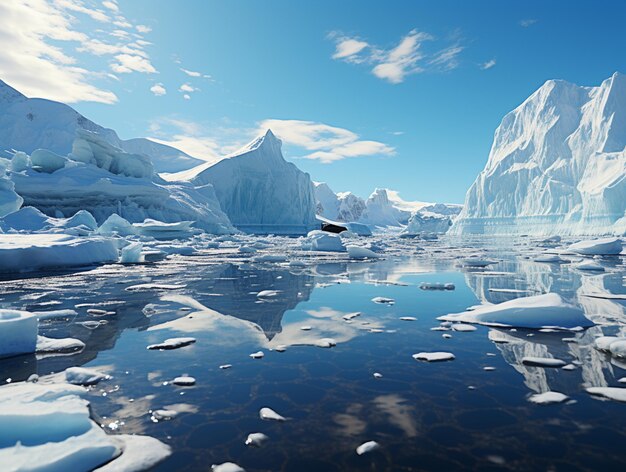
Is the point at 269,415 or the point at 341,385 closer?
the point at 269,415

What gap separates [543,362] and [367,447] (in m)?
2.94

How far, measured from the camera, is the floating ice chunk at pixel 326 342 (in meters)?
5.78

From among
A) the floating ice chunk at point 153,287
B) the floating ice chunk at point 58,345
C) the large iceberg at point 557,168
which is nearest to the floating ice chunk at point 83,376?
the floating ice chunk at point 58,345

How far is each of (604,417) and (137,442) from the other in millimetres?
3908

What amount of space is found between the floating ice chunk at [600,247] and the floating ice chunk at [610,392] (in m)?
22.8

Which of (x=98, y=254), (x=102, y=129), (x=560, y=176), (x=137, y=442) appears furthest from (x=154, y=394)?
(x=102, y=129)

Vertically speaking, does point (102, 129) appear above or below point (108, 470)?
above

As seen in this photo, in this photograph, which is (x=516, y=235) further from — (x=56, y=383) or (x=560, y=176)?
(x=56, y=383)

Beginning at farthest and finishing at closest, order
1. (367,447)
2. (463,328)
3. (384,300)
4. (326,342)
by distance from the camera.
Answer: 1. (384,300)
2. (463,328)
3. (326,342)
4. (367,447)

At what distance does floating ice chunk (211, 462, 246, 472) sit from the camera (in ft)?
9.03

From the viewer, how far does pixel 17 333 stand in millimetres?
5109

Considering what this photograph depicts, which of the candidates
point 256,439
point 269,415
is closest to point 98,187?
point 269,415

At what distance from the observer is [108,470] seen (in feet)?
8.97

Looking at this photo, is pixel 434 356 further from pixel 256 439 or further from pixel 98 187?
pixel 98 187
